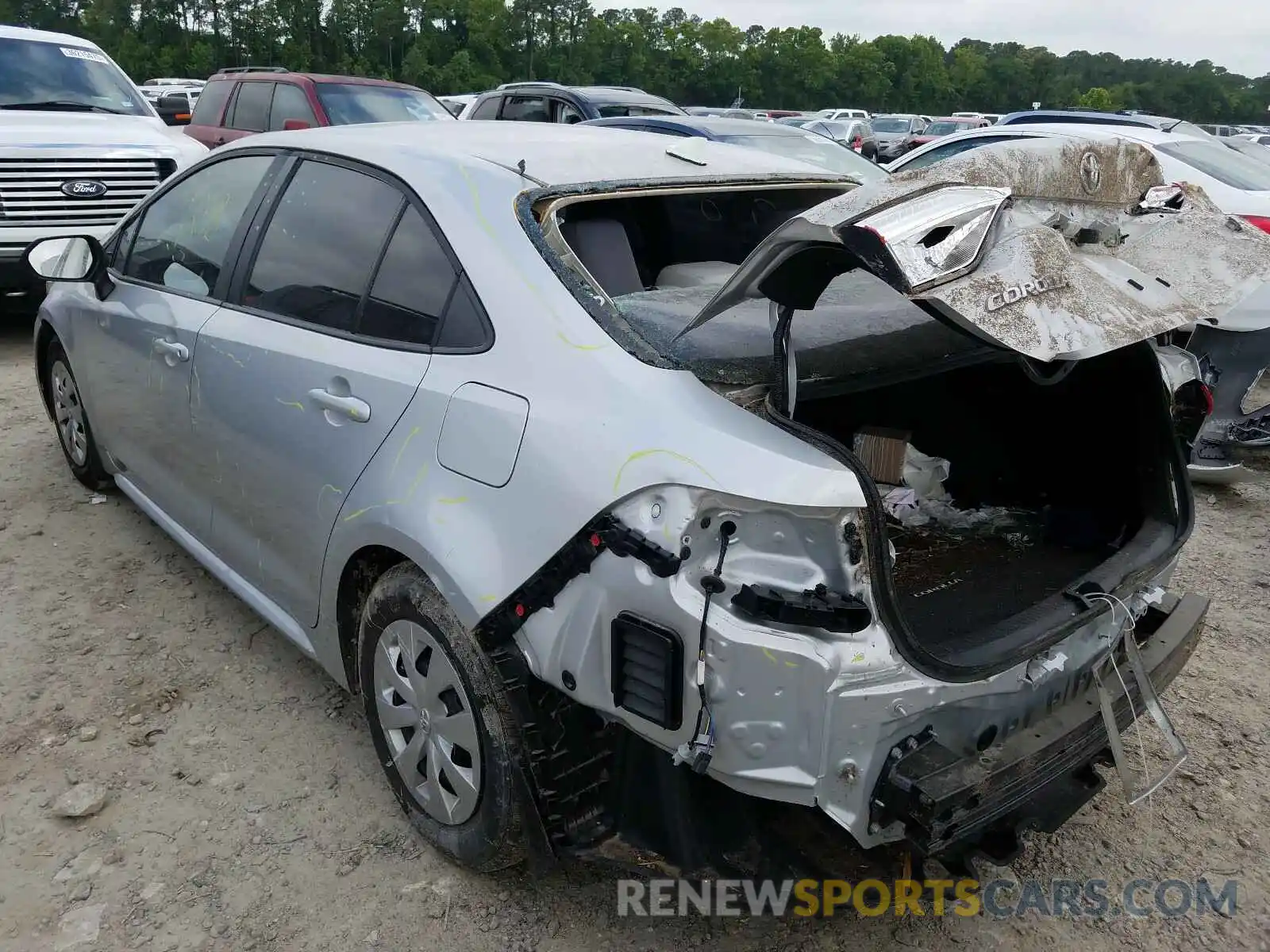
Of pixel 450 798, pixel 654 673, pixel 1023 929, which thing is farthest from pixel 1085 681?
pixel 450 798

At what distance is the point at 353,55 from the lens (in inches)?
2232

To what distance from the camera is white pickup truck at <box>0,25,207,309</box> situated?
6.84 m

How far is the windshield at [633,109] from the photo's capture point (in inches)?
442

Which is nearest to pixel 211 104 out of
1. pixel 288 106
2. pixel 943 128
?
pixel 288 106

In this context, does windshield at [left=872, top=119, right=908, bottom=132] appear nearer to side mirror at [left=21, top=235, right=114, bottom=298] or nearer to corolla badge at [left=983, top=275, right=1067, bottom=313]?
side mirror at [left=21, top=235, right=114, bottom=298]

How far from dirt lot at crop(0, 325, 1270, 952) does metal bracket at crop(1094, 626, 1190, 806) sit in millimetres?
427

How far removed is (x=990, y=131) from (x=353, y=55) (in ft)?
185

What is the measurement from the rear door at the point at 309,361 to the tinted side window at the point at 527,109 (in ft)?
31.4

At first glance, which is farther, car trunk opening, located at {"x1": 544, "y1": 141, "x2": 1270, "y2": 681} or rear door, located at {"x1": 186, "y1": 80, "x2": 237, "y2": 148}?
rear door, located at {"x1": 186, "y1": 80, "x2": 237, "y2": 148}

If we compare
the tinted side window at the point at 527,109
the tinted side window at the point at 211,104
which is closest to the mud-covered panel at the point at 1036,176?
the tinted side window at the point at 527,109

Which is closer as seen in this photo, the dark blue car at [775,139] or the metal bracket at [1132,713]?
the metal bracket at [1132,713]

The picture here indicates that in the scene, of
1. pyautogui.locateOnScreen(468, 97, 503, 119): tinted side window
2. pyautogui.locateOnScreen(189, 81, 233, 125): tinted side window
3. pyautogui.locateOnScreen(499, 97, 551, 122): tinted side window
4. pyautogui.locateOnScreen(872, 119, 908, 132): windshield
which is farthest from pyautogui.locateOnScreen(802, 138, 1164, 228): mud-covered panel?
pyautogui.locateOnScreen(872, 119, 908, 132): windshield

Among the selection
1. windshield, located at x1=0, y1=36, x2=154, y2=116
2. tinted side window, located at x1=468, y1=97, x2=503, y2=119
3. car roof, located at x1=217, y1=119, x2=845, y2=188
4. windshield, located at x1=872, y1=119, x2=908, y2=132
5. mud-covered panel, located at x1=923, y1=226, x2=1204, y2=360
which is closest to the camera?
mud-covered panel, located at x1=923, y1=226, x2=1204, y2=360

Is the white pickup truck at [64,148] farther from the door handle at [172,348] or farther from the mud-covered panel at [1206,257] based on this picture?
the mud-covered panel at [1206,257]
